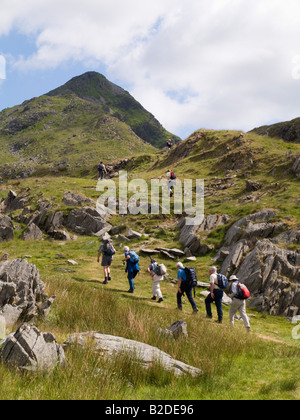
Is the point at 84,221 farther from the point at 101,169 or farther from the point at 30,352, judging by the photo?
the point at 30,352

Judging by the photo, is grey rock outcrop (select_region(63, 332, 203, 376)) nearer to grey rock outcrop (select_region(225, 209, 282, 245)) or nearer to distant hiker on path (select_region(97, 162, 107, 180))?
grey rock outcrop (select_region(225, 209, 282, 245))

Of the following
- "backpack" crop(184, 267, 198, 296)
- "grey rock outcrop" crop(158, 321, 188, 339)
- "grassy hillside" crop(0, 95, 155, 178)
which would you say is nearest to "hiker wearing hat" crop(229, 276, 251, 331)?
"backpack" crop(184, 267, 198, 296)

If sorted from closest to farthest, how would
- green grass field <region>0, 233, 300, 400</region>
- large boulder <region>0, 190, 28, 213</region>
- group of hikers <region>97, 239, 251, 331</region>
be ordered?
green grass field <region>0, 233, 300, 400</region>, group of hikers <region>97, 239, 251, 331</region>, large boulder <region>0, 190, 28, 213</region>

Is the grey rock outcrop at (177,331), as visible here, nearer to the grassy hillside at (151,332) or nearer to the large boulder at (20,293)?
the grassy hillside at (151,332)

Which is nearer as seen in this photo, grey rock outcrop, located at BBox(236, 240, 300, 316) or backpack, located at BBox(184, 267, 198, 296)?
backpack, located at BBox(184, 267, 198, 296)

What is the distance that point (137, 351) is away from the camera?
7.95 meters

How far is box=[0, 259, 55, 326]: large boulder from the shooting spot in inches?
379

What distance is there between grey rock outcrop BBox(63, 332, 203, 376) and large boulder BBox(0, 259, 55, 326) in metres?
2.60

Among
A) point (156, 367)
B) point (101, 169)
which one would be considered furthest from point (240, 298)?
point (101, 169)

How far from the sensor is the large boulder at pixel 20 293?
31.6ft

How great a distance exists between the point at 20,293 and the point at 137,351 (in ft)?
16.7

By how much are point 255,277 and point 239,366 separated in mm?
9661

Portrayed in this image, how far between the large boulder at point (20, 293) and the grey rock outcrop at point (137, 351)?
260 centimetres

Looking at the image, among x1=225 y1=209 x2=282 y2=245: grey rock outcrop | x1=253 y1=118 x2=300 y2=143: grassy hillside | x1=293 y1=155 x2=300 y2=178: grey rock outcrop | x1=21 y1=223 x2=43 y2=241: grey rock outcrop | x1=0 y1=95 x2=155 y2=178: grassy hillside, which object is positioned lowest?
x1=21 y1=223 x2=43 y2=241: grey rock outcrop
